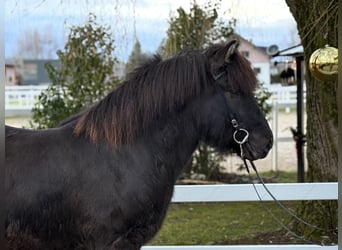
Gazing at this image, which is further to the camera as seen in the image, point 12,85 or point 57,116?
point 12,85

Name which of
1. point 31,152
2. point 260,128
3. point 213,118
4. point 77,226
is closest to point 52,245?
point 77,226

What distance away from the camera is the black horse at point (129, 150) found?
2303 millimetres

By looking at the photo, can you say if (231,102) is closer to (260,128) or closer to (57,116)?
(260,128)

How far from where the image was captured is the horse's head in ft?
7.84

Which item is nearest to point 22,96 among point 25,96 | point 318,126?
point 25,96

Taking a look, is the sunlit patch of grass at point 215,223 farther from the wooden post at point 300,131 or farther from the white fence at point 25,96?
the white fence at point 25,96

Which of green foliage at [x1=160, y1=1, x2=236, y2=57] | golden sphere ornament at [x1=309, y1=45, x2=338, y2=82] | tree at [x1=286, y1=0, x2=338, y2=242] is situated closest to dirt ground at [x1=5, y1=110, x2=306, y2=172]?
green foliage at [x1=160, y1=1, x2=236, y2=57]

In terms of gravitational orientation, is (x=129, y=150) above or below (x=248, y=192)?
above

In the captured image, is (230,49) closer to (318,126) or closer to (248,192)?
(248,192)

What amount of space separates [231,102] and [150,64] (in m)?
0.47

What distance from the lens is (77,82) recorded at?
731 centimetres

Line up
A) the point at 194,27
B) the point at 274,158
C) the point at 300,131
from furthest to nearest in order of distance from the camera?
the point at 274,158 → the point at 300,131 → the point at 194,27

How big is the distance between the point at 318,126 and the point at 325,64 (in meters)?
1.78

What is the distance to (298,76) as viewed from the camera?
22.5 ft
